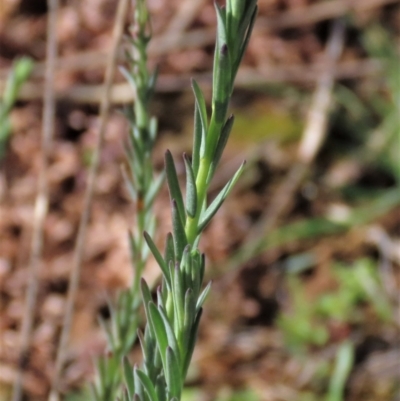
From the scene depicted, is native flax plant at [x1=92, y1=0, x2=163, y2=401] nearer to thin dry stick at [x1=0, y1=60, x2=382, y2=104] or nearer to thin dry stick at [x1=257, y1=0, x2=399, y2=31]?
thin dry stick at [x1=0, y1=60, x2=382, y2=104]

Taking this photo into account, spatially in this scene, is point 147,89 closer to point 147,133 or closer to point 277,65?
point 147,133

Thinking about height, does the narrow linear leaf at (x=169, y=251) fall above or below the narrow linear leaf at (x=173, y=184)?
below

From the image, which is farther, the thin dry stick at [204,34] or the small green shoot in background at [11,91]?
the thin dry stick at [204,34]

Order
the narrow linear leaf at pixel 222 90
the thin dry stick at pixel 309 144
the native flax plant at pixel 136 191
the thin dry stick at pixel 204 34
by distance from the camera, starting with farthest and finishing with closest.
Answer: the thin dry stick at pixel 204 34 < the thin dry stick at pixel 309 144 < the native flax plant at pixel 136 191 < the narrow linear leaf at pixel 222 90

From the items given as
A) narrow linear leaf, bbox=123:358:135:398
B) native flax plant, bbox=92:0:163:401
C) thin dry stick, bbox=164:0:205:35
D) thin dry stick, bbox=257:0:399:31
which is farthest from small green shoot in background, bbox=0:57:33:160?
thin dry stick, bbox=257:0:399:31

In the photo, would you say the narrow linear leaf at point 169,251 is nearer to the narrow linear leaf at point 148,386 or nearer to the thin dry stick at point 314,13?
the narrow linear leaf at point 148,386

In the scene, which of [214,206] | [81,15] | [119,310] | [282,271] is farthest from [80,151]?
[214,206]

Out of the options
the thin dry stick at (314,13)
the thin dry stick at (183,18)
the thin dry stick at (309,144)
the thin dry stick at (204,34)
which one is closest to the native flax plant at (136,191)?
the thin dry stick at (309,144)
